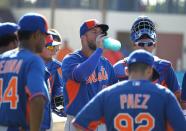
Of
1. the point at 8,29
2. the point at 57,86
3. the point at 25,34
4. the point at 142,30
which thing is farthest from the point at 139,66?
the point at 57,86

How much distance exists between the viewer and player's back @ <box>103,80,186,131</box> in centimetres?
493

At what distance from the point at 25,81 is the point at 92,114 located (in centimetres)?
72

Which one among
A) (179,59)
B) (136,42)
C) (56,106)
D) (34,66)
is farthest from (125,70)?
(179,59)

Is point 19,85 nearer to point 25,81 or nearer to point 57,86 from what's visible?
point 25,81

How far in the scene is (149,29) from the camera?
6977 mm

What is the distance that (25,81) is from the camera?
545 cm

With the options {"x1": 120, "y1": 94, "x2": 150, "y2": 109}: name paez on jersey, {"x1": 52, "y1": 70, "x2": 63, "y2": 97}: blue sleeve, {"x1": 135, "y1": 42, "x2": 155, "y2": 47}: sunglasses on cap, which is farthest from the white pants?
{"x1": 120, "y1": 94, "x2": 150, "y2": 109}: name paez on jersey

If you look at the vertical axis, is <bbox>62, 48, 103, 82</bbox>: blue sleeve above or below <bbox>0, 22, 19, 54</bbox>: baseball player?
below

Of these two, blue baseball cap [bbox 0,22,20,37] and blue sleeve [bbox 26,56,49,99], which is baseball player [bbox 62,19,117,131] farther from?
blue sleeve [bbox 26,56,49,99]

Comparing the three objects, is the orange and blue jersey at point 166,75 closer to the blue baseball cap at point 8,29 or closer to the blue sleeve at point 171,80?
the blue sleeve at point 171,80

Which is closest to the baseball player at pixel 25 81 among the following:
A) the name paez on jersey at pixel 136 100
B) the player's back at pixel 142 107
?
the player's back at pixel 142 107

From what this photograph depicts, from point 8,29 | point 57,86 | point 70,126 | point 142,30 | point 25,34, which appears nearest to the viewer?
point 25,34

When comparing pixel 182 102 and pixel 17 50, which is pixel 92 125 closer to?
pixel 17 50

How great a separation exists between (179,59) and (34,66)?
38.3m
